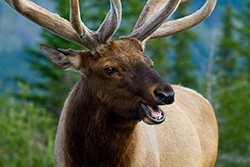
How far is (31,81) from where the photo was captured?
2647 centimetres

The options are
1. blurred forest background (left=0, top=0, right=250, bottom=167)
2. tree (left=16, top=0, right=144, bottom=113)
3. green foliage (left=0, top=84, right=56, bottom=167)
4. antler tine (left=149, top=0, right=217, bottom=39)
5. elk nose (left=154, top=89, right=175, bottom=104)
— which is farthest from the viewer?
tree (left=16, top=0, right=144, bottom=113)

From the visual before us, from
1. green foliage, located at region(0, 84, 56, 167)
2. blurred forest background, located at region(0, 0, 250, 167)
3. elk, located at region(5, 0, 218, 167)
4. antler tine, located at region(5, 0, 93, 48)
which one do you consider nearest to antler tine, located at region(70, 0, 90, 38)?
elk, located at region(5, 0, 218, 167)

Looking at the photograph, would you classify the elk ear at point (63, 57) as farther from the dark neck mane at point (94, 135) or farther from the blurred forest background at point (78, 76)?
the blurred forest background at point (78, 76)

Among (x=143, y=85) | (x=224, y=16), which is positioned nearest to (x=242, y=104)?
(x=143, y=85)

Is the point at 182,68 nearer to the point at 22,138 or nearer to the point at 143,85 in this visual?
the point at 22,138

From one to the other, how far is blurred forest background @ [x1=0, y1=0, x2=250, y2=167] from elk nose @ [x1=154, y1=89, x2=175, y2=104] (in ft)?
20.8

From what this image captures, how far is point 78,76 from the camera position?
20.1 meters

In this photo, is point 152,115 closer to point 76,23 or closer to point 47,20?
point 76,23

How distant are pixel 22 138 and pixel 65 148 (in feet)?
22.2

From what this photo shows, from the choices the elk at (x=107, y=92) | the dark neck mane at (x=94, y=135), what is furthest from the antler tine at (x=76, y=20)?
the dark neck mane at (x=94, y=135)

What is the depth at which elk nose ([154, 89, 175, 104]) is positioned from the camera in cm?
417

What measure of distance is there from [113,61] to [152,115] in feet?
2.50

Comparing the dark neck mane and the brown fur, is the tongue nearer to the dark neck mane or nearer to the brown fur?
the brown fur

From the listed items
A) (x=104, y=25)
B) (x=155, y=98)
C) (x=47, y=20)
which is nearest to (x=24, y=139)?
(x=47, y=20)
